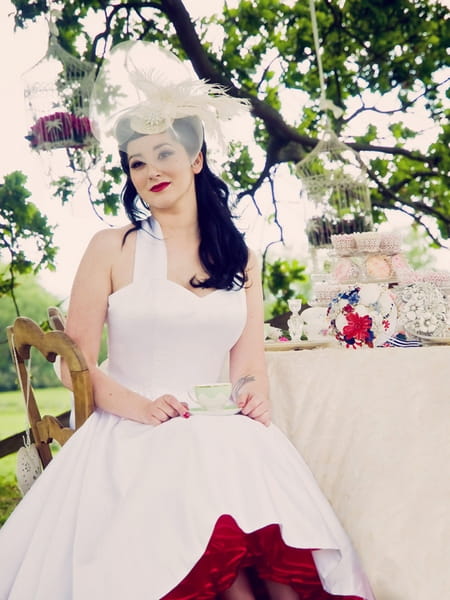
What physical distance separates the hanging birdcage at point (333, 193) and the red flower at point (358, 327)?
7.59ft

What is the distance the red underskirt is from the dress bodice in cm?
52

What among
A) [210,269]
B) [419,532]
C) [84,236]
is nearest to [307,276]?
[84,236]

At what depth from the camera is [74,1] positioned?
18.6ft

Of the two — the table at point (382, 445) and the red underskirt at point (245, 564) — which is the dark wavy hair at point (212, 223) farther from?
the red underskirt at point (245, 564)

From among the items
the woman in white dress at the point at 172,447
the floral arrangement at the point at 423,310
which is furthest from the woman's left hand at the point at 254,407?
the floral arrangement at the point at 423,310

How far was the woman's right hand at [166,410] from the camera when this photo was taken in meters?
1.91

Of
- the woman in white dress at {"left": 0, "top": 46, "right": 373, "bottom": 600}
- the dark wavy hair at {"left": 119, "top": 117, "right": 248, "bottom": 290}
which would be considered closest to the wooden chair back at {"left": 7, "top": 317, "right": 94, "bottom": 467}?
the woman in white dress at {"left": 0, "top": 46, "right": 373, "bottom": 600}

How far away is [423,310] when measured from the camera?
8.39ft

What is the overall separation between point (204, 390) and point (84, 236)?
13.3 ft

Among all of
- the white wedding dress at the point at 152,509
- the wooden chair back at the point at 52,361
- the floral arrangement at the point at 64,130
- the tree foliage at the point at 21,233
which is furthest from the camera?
the tree foliage at the point at 21,233

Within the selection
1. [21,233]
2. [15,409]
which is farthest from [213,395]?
[15,409]

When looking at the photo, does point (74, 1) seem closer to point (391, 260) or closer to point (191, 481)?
point (391, 260)

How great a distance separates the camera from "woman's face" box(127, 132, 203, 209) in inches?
89.8

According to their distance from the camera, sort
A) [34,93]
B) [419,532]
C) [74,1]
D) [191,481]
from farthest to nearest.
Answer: [74,1] → [34,93] → [419,532] → [191,481]
